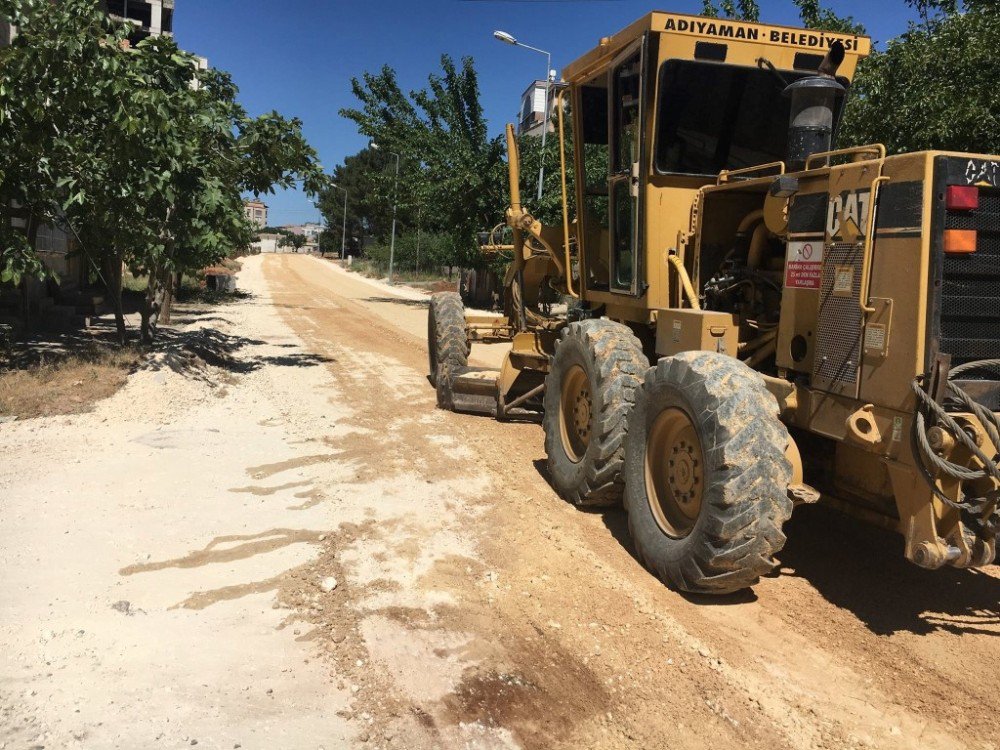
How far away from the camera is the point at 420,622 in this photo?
3852mm

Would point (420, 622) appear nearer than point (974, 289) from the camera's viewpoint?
No

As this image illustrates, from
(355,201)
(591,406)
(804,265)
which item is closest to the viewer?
(804,265)

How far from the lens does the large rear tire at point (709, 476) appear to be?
12.4 feet

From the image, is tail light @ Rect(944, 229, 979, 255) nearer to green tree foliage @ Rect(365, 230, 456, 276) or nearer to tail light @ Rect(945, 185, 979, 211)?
tail light @ Rect(945, 185, 979, 211)

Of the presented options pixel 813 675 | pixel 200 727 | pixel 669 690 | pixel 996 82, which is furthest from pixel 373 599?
pixel 996 82

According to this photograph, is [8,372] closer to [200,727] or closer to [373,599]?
[373,599]

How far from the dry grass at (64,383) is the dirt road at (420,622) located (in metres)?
1.25

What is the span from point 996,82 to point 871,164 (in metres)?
6.53

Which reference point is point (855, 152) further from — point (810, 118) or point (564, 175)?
point (564, 175)

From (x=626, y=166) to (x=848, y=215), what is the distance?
2287mm

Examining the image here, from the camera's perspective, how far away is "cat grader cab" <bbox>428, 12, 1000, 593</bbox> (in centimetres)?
352

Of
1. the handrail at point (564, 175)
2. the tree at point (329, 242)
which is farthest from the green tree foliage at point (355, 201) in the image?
the handrail at point (564, 175)

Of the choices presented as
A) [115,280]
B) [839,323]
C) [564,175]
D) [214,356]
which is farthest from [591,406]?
[115,280]

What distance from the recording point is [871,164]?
3.73 m
